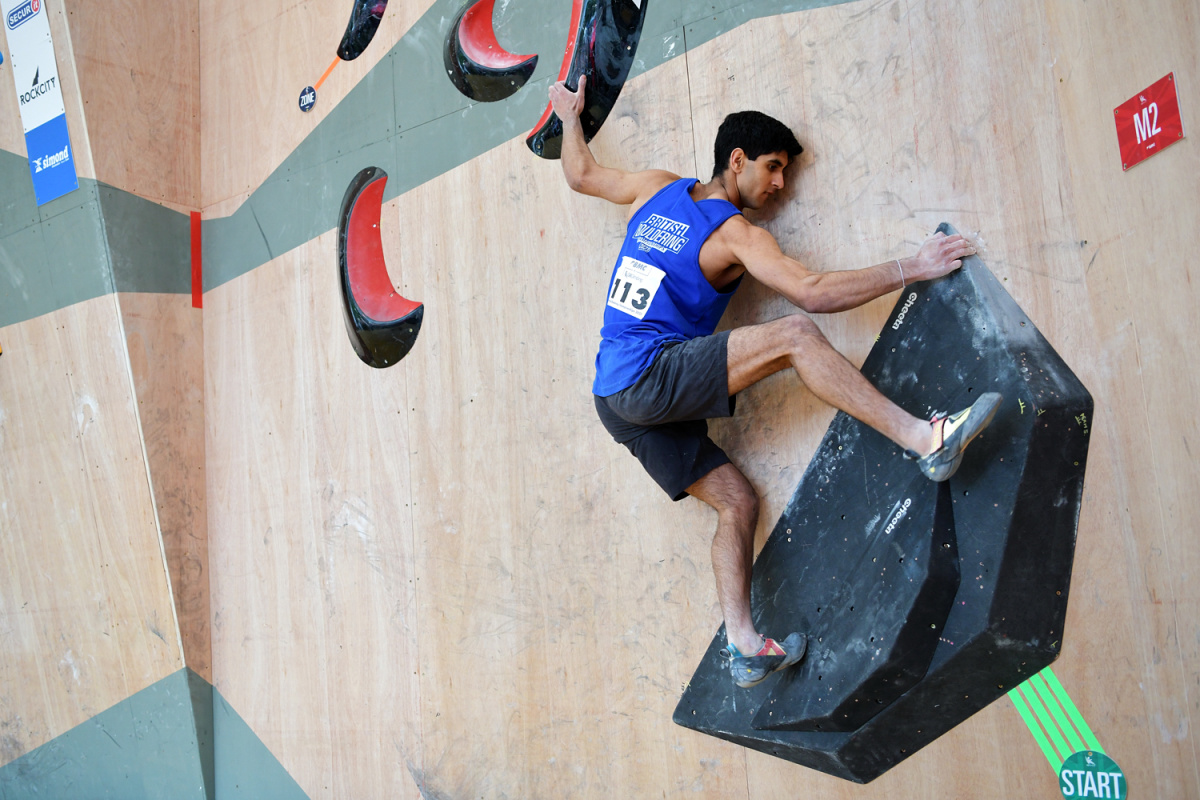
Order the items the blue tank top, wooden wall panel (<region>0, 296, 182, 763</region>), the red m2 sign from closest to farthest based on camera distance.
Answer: the red m2 sign
the blue tank top
wooden wall panel (<region>0, 296, 182, 763</region>)

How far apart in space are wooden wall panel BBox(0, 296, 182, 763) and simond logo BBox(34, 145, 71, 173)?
0.67 meters

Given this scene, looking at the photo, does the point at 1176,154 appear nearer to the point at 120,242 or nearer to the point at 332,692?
the point at 332,692

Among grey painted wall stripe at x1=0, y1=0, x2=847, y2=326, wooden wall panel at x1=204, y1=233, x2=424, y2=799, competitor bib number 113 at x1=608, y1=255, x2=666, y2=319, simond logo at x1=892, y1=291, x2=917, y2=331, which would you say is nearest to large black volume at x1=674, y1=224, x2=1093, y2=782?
simond logo at x1=892, y1=291, x2=917, y2=331

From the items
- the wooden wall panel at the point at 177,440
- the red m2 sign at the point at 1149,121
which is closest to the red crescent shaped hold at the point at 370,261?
the wooden wall panel at the point at 177,440

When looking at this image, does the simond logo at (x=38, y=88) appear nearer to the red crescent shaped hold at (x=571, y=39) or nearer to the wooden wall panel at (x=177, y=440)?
the wooden wall panel at (x=177, y=440)

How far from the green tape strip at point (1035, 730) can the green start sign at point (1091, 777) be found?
2 centimetres

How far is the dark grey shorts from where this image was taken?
2.27 m

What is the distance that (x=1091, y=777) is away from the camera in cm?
202

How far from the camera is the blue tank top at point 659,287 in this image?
2.38 m

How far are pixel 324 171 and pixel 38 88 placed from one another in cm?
150

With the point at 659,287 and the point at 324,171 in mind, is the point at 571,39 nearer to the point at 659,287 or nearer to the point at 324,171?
the point at 659,287

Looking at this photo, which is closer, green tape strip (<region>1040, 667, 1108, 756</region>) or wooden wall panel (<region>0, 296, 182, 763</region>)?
green tape strip (<region>1040, 667, 1108, 756</region>)

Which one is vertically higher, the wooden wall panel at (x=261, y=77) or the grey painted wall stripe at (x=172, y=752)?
the wooden wall panel at (x=261, y=77)

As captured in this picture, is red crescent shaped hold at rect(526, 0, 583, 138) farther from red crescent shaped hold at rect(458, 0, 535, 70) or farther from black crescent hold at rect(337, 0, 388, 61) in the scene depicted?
black crescent hold at rect(337, 0, 388, 61)
